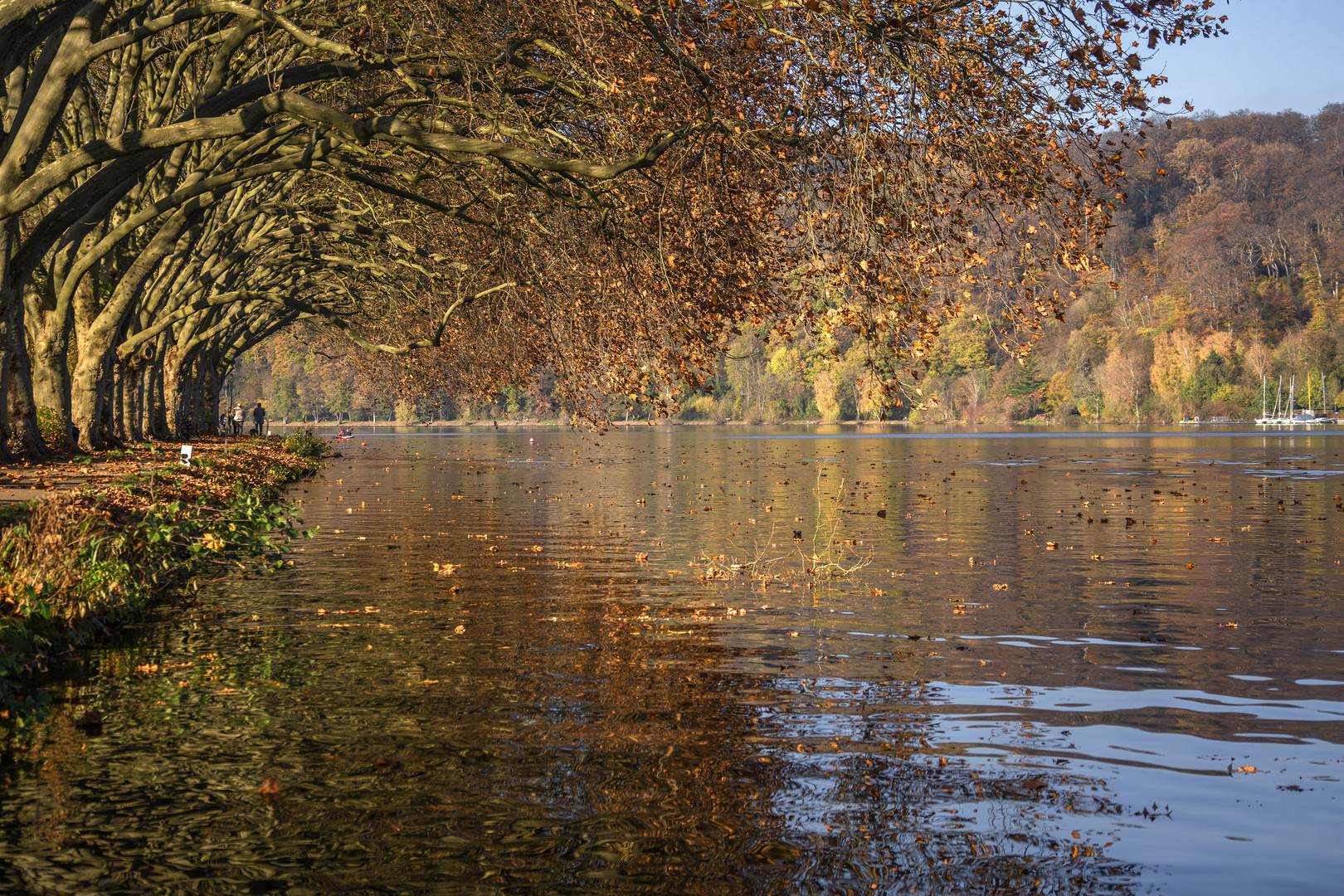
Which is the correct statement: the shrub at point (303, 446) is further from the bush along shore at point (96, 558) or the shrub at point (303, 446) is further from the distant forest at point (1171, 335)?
the distant forest at point (1171, 335)

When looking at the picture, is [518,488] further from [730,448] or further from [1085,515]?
[730,448]

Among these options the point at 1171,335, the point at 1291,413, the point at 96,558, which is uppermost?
the point at 1171,335

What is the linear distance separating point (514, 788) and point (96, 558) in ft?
21.8

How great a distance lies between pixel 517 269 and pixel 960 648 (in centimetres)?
1432

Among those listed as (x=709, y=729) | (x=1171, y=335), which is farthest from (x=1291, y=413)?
(x=709, y=729)

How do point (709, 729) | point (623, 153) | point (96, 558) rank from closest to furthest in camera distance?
point (709, 729), point (96, 558), point (623, 153)

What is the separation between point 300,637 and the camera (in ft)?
41.0

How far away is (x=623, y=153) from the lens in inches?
719

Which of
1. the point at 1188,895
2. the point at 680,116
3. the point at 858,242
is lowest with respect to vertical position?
the point at 1188,895

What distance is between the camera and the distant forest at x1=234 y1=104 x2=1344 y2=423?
A: 463ft

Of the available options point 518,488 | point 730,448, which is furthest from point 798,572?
point 730,448

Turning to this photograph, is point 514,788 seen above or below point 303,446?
below

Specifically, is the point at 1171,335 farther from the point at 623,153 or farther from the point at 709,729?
the point at 709,729

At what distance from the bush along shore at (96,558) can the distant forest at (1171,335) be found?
11774 cm
